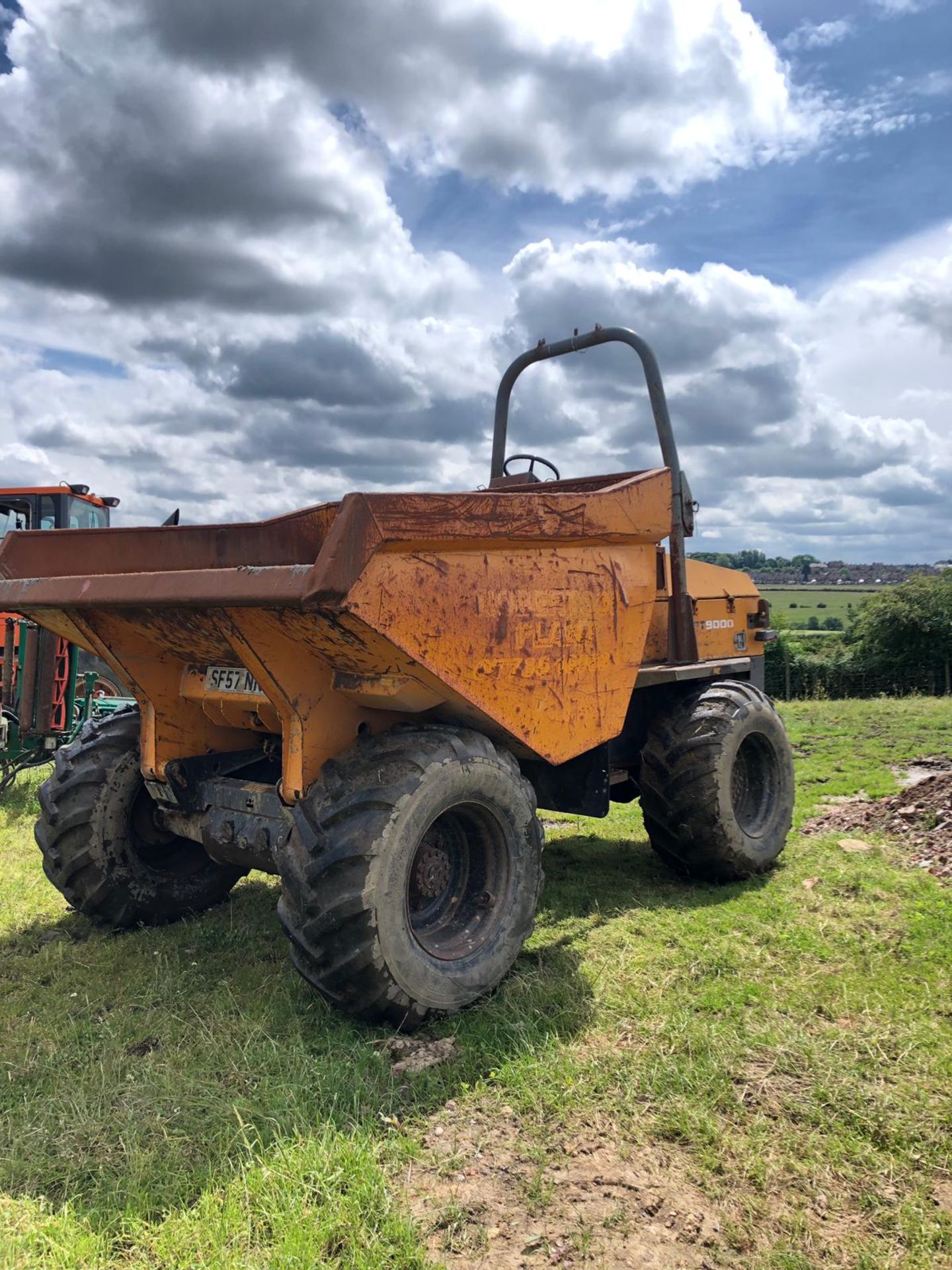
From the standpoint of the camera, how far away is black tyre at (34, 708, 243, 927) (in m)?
4.28

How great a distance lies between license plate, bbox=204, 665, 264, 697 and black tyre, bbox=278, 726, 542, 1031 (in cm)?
54

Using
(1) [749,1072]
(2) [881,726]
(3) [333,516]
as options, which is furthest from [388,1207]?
(2) [881,726]

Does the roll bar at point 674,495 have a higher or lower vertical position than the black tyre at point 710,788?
higher

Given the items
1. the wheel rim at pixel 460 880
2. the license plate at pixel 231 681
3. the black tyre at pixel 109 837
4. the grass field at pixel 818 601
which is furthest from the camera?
the grass field at pixel 818 601

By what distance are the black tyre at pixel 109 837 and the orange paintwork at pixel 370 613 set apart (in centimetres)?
39

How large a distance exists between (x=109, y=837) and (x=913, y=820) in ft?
Answer: 17.0

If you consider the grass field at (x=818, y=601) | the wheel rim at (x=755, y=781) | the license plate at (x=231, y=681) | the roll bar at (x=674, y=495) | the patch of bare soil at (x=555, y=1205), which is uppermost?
the grass field at (x=818, y=601)

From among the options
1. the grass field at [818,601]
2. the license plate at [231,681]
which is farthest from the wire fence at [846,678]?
the license plate at [231,681]

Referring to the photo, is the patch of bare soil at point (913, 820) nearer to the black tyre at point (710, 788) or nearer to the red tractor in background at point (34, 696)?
the black tyre at point (710, 788)

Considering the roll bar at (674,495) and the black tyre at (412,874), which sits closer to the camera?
the black tyre at (412,874)

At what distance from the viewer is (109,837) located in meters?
4.32

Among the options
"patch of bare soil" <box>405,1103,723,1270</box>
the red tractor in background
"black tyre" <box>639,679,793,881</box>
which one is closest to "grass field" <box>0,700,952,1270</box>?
"patch of bare soil" <box>405,1103,723,1270</box>

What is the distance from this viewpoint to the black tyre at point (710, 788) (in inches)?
194

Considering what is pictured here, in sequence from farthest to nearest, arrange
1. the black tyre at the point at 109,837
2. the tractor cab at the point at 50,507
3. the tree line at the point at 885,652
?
the tree line at the point at 885,652, the tractor cab at the point at 50,507, the black tyre at the point at 109,837
